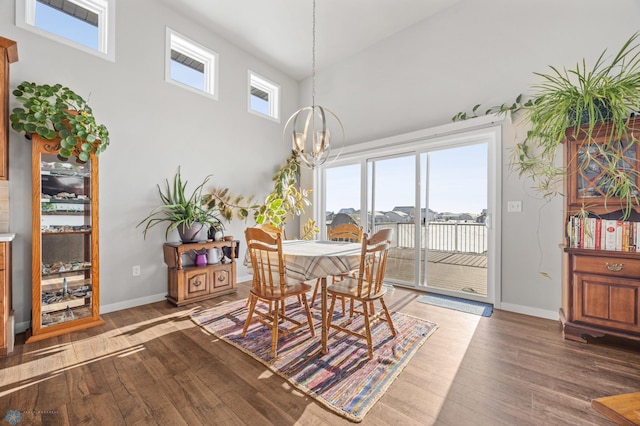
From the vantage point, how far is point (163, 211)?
3.32m

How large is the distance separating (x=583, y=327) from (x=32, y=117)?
189 inches

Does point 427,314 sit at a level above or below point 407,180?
below

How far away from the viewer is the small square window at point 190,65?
3450 mm

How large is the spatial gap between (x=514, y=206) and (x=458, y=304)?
1.27 meters

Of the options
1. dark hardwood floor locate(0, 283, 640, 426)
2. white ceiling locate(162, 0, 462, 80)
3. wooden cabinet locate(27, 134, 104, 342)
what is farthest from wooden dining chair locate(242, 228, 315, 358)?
white ceiling locate(162, 0, 462, 80)

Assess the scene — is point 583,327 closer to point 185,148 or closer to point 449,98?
point 449,98

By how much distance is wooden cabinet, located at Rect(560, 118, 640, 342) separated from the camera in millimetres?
2070

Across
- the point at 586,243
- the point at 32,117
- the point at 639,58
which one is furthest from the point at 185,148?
the point at 639,58

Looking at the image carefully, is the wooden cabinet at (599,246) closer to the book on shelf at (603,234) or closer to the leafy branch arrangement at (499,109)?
the book on shelf at (603,234)

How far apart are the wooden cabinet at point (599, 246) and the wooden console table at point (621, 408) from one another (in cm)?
195

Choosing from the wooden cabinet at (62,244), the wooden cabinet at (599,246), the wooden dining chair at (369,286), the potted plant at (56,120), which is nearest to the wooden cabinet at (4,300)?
the wooden cabinet at (62,244)

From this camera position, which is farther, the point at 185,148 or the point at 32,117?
the point at 185,148

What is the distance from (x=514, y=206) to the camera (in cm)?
299

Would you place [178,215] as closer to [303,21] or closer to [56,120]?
[56,120]
